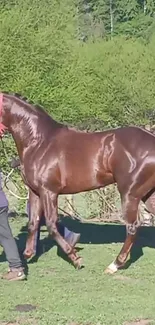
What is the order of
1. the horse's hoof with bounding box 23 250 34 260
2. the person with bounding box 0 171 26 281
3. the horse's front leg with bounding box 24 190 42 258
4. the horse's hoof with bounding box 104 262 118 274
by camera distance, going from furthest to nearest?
the horse's front leg with bounding box 24 190 42 258, the horse's hoof with bounding box 23 250 34 260, the horse's hoof with bounding box 104 262 118 274, the person with bounding box 0 171 26 281

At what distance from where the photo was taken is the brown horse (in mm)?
8414

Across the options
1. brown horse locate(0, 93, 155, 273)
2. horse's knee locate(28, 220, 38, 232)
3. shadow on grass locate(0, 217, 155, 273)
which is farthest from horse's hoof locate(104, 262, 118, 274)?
horse's knee locate(28, 220, 38, 232)

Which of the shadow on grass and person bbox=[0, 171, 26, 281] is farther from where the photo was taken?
the shadow on grass

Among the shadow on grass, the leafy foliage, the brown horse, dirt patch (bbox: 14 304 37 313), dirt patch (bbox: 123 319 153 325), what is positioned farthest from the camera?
the leafy foliage

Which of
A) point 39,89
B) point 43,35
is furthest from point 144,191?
point 43,35

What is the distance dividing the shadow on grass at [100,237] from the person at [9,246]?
1.00m

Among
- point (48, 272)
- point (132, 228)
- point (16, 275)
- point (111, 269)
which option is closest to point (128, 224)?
point (132, 228)

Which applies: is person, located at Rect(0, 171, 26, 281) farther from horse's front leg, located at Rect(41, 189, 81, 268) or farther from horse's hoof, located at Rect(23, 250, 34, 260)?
horse's hoof, located at Rect(23, 250, 34, 260)

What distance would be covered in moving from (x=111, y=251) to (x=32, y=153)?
5.97ft

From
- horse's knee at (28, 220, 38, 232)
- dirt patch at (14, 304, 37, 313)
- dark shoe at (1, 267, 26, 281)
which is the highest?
dirt patch at (14, 304, 37, 313)

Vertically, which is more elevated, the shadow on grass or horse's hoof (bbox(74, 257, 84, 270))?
horse's hoof (bbox(74, 257, 84, 270))

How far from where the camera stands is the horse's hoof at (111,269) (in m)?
8.29

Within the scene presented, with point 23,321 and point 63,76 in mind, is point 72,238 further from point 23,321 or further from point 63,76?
point 63,76

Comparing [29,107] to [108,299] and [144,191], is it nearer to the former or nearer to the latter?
[144,191]
